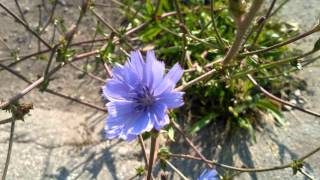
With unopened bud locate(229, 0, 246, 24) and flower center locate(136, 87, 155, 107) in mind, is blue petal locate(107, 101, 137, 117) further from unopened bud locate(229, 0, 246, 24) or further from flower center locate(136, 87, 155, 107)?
unopened bud locate(229, 0, 246, 24)

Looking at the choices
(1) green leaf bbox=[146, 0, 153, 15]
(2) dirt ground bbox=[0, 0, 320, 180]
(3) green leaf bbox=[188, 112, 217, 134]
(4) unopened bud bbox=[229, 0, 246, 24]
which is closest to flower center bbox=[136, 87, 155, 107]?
(4) unopened bud bbox=[229, 0, 246, 24]

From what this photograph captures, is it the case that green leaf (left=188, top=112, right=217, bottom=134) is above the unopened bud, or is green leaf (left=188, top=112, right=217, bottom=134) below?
below

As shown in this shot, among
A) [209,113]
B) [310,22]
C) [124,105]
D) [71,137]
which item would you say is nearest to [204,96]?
[209,113]

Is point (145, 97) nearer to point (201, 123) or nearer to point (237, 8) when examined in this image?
point (237, 8)

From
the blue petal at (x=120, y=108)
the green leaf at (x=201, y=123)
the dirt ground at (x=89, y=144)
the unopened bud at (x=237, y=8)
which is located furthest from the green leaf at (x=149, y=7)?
the unopened bud at (x=237, y=8)

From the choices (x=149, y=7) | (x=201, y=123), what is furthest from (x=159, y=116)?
(x=149, y=7)

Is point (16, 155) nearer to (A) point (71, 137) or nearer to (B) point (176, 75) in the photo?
(A) point (71, 137)
